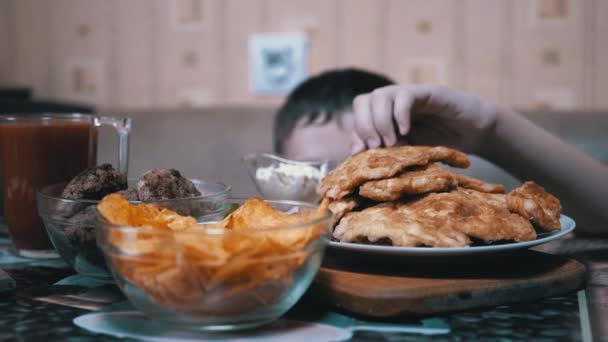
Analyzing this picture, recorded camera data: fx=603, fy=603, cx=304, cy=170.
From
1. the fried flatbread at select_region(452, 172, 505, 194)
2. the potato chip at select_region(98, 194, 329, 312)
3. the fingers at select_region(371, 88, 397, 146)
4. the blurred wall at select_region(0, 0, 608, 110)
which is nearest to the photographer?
the potato chip at select_region(98, 194, 329, 312)

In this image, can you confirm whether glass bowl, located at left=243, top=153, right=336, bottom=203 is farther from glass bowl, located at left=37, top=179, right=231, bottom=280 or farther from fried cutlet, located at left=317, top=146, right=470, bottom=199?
glass bowl, located at left=37, top=179, right=231, bottom=280

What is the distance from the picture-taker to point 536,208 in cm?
74

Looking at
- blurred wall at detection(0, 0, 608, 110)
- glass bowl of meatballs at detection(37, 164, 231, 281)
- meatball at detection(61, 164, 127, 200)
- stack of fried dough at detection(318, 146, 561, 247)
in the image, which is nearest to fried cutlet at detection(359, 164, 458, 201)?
stack of fried dough at detection(318, 146, 561, 247)

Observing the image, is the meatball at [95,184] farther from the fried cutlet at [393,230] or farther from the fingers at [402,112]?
the fingers at [402,112]

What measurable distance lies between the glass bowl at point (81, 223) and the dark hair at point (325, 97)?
3.76 ft

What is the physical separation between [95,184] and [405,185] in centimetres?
37

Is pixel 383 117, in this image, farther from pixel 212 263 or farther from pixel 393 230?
pixel 212 263

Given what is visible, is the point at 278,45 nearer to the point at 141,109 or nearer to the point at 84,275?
the point at 141,109

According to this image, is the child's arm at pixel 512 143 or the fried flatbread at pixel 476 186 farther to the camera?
the child's arm at pixel 512 143

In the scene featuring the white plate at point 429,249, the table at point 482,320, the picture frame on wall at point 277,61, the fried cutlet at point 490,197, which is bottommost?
the table at point 482,320

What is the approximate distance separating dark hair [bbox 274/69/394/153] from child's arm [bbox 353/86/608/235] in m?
0.56

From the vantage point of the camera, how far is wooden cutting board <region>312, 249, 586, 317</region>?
23.0 inches

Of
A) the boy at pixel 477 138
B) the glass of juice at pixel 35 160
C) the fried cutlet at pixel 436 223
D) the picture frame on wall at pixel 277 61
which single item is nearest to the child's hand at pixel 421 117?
the boy at pixel 477 138

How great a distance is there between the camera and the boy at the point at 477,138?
3.26 ft
